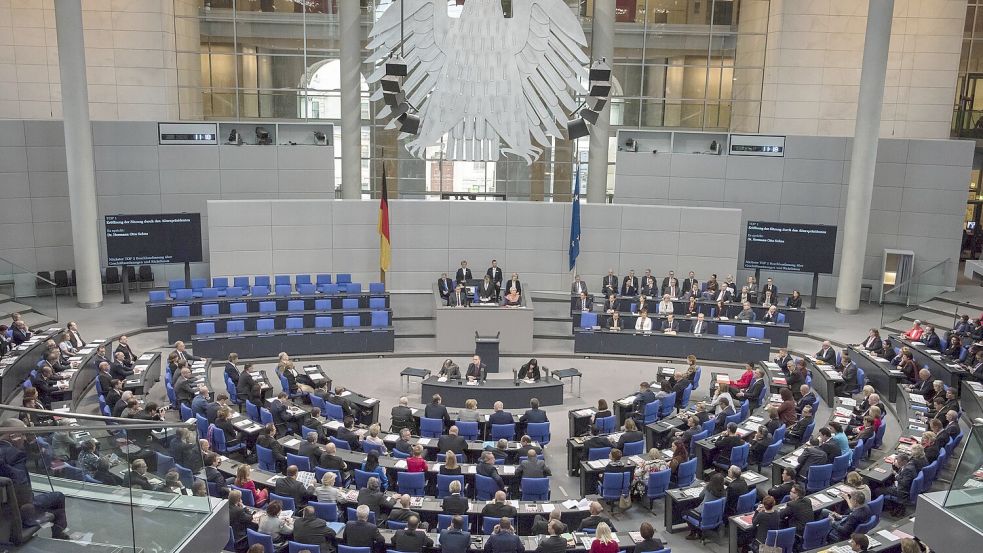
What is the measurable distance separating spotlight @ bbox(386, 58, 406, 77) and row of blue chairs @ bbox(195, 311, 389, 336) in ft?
20.3

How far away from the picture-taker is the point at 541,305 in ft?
71.8

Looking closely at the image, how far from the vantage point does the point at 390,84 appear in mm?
15133

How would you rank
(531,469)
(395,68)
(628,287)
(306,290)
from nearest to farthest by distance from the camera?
1. (531,469)
2. (395,68)
3. (306,290)
4. (628,287)

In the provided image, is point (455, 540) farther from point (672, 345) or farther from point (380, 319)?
point (672, 345)

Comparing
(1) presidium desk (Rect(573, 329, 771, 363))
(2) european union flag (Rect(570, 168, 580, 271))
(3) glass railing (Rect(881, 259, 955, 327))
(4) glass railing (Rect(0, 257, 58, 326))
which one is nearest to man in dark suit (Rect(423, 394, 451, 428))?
(1) presidium desk (Rect(573, 329, 771, 363))

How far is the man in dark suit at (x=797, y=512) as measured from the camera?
33.5 feet

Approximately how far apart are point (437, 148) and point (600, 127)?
546cm

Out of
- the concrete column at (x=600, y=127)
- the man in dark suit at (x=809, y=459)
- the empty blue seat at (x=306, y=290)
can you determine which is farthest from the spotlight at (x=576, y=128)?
the man in dark suit at (x=809, y=459)

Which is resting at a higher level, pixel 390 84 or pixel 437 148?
pixel 390 84

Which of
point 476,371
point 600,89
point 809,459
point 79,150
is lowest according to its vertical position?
point 809,459

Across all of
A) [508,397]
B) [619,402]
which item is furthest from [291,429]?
[619,402]

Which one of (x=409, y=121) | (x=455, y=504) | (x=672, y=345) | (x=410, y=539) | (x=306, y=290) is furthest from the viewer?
(x=306, y=290)

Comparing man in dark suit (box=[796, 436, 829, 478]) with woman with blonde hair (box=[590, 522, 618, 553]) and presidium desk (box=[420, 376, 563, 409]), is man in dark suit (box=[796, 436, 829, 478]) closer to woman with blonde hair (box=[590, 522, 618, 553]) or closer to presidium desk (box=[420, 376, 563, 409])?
woman with blonde hair (box=[590, 522, 618, 553])

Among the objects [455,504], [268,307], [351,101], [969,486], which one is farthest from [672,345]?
[969,486]
